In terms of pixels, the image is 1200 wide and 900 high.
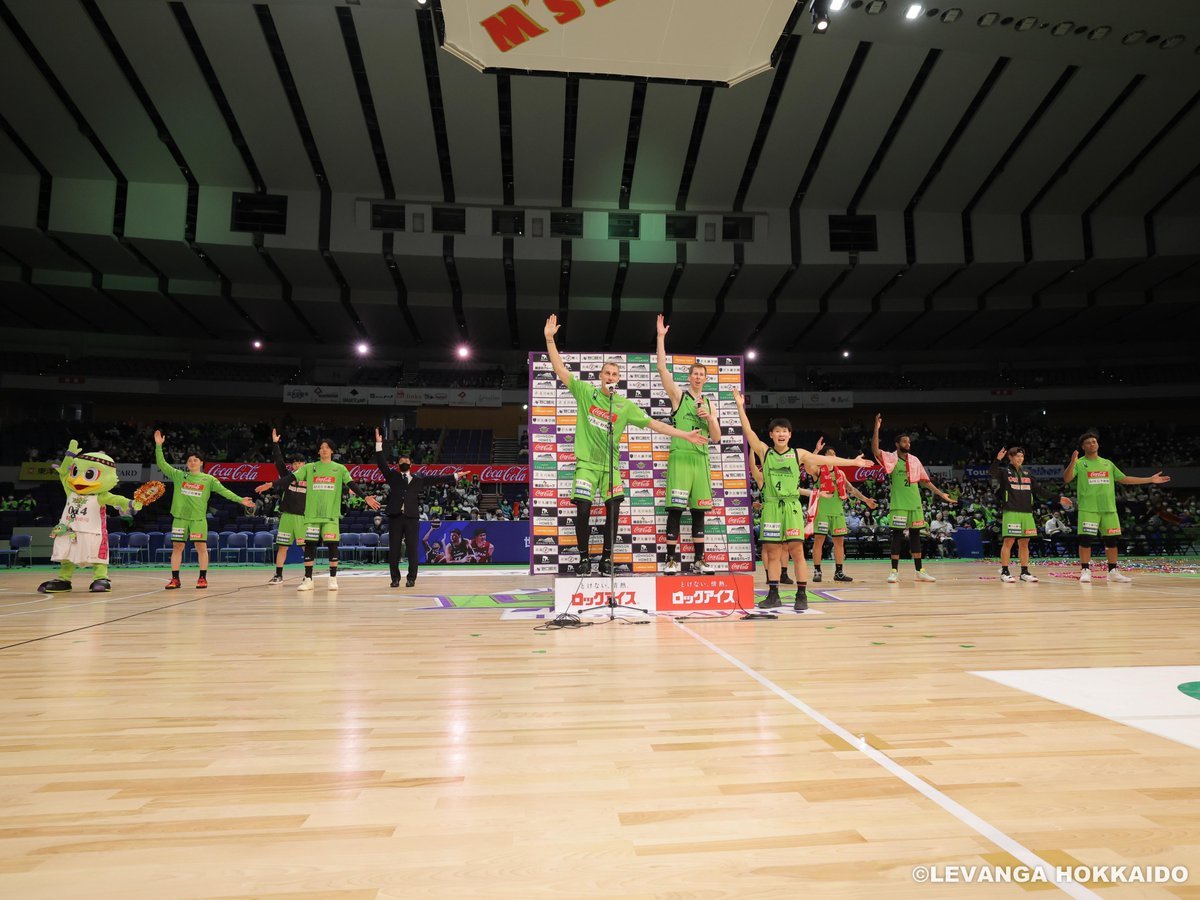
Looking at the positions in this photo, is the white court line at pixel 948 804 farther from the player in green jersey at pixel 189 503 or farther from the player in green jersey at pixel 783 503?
the player in green jersey at pixel 189 503

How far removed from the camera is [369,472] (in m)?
25.5

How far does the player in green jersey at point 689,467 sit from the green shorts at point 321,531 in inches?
212

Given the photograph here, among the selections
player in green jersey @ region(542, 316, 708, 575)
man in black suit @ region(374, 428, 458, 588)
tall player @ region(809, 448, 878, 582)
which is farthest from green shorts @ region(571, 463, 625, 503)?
tall player @ region(809, 448, 878, 582)

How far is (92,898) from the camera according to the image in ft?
5.23

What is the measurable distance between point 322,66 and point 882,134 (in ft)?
54.4

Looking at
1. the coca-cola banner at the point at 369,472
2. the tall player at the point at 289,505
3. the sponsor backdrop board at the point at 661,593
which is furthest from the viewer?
the coca-cola banner at the point at 369,472

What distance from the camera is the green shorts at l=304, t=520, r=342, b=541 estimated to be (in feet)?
32.2

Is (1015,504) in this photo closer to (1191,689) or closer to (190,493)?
(1191,689)

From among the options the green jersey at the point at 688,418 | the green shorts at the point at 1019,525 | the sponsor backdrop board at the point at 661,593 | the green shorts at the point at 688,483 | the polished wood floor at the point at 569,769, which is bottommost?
the polished wood floor at the point at 569,769

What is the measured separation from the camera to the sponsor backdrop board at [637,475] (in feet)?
26.3

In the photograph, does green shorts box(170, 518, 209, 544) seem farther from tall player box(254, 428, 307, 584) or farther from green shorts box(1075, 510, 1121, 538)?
green shorts box(1075, 510, 1121, 538)

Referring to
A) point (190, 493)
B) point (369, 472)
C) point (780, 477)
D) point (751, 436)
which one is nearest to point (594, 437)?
point (751, 436)

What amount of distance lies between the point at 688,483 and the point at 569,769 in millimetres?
5091

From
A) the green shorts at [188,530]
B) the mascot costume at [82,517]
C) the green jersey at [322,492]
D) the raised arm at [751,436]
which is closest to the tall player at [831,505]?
the raised arm at [751,436]
